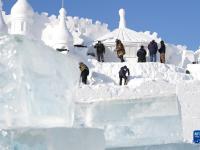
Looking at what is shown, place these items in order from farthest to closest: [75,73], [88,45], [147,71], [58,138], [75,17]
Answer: [75,17] → [88,45] → [147,71] → [75,73] → [58,138]

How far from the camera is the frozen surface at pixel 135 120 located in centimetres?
1151

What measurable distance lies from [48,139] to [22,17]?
2357 centimetres

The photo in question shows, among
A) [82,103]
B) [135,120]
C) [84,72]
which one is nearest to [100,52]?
[84,72]

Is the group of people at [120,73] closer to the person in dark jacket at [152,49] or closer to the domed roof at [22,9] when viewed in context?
the person in dark jacket at [152,49]

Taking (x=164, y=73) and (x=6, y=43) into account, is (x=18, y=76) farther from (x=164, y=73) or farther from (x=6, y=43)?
(x=164, y=73)

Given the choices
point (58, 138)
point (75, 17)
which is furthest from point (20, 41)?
point (75, 17)

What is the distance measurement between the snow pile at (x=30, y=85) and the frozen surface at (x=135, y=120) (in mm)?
4486

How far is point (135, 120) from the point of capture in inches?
470

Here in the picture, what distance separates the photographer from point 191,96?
15.9m

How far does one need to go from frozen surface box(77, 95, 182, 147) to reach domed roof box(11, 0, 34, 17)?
1765cm

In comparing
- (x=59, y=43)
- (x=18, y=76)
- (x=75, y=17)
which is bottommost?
(x=18, y=76)

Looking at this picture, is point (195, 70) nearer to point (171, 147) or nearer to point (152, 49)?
point (152, 49)

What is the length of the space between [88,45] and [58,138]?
820 inches

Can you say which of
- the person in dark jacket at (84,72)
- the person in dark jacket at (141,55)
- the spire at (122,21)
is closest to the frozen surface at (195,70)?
the person in dark jacket at (141,55)
